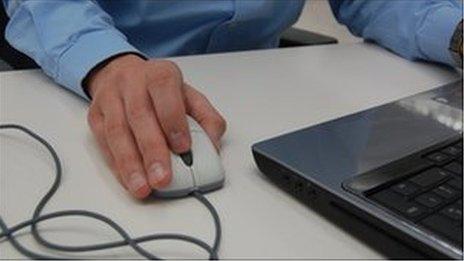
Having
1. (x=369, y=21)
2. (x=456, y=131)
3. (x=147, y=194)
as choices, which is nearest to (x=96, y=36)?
(x=147, y=194)

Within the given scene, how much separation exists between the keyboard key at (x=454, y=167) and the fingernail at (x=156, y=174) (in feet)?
0.68

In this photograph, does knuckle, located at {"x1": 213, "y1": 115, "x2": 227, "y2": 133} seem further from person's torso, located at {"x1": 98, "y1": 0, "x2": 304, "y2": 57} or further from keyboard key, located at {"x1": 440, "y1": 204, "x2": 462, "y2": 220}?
person's torso, located at {"x1": 98, "y1": 0, "x2": 304, "y2": 57}

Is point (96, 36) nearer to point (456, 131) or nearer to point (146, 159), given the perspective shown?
point (146, 159)

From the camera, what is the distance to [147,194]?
1.33 feet

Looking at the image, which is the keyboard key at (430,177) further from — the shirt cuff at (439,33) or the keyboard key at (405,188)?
the shirt cuff at (439,33)

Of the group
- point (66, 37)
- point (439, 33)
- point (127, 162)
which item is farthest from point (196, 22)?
point (127, 162)

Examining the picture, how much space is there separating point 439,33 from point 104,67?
1.62ft

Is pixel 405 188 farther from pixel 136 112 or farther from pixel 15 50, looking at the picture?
pixel 15 50

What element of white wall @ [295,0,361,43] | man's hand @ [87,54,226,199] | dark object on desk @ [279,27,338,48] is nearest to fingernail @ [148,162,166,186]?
man's hand @ [87,54,226,199]

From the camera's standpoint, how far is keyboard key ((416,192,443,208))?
37 cm

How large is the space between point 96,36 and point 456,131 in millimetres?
380

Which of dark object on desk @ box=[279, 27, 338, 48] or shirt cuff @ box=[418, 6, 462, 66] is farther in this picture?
dark object on desk @ box=[279, 27, 338, 48]

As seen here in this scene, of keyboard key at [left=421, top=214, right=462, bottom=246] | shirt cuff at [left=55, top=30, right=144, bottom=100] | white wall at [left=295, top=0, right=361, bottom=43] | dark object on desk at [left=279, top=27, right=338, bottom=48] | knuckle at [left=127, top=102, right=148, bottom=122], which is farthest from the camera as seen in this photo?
white wall at [left=295, top=0, right=361, bottom=43]

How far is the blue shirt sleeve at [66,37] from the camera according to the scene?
58cm
